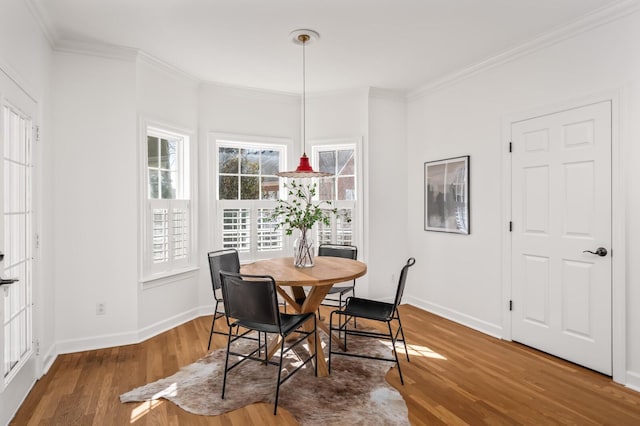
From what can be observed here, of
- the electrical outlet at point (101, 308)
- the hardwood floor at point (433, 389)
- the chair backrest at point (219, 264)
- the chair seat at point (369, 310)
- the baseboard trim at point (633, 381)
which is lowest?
the hardwood floor at point (433, 389)

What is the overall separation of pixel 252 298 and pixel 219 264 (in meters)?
1.26

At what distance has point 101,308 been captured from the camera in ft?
11.1

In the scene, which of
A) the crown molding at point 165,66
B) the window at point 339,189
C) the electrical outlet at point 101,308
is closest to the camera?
the electrical outlet at point 101,308

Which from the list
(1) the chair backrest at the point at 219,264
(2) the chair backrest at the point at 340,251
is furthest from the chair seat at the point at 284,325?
(2) the chair backrest at the point at 340,251

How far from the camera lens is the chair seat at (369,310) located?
2832mm

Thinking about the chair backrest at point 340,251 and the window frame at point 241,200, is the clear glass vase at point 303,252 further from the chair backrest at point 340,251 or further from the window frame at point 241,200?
the window frame at point 241,200

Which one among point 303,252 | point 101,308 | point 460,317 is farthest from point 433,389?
point 101,308

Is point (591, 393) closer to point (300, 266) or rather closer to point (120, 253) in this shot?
point (300, 266)

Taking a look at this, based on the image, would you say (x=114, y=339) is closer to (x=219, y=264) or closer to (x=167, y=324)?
(x=167, y=324)

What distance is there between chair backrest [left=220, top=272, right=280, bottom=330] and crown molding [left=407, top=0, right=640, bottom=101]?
3.15 meters

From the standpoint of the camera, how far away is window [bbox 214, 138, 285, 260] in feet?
15.0

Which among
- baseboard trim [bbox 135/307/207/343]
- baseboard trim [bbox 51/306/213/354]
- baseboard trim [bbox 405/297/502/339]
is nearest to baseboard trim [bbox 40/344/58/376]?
baseboard trim [bbox 51/306/213/354]

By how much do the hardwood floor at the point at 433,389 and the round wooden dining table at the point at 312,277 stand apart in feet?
1.99

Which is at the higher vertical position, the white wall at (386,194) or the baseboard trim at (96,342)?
the white wall at (386,194)
